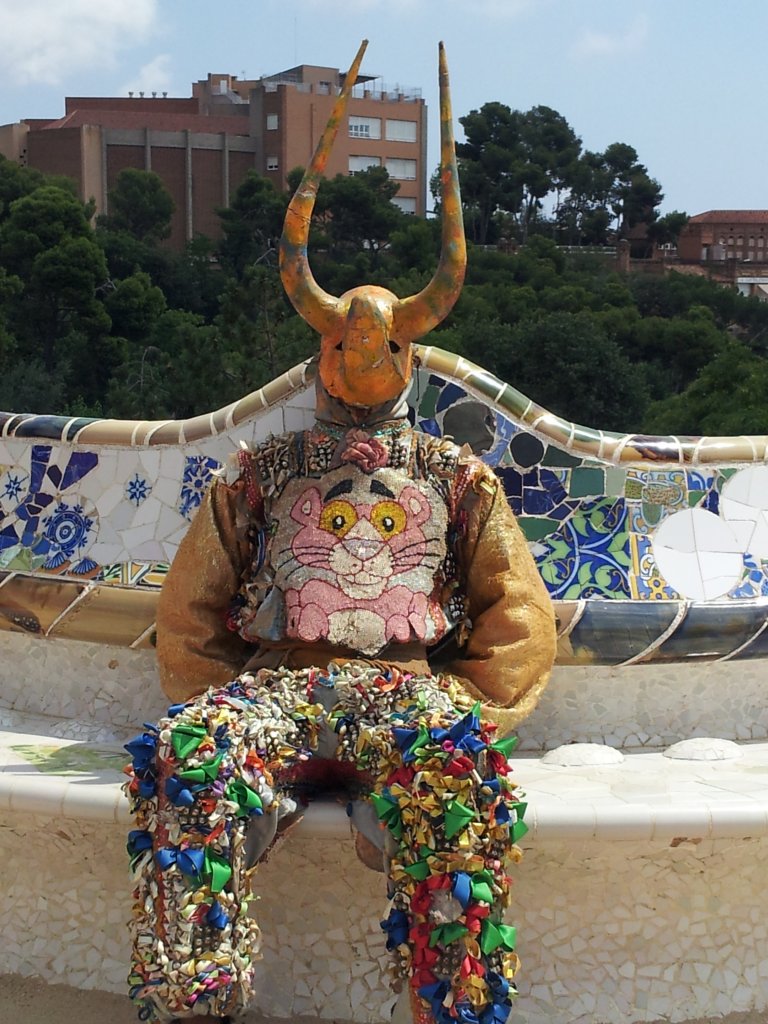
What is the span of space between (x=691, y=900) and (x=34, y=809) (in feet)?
5.39

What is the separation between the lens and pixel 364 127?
59.0 m

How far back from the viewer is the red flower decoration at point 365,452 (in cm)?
410

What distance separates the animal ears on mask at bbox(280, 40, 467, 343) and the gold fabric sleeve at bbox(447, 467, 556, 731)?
0.45m

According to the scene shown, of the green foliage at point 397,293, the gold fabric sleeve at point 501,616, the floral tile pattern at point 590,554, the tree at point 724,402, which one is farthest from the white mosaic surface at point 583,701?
the tree at point 724,402

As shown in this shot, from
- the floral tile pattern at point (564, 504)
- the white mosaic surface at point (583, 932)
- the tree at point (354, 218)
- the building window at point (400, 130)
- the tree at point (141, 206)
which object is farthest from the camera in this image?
the building window at point (400, 130)

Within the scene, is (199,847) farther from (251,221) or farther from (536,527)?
(251,221)

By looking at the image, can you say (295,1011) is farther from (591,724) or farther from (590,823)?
(591,724)

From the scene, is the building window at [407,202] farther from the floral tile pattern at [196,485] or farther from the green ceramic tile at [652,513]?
the green ceramic tile at [652,513]

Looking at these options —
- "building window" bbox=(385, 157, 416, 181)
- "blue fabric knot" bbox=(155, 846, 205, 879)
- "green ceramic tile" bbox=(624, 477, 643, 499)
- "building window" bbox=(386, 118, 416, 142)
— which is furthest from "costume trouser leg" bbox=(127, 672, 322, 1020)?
"building window" bbox=(386, 118, 416, 142)

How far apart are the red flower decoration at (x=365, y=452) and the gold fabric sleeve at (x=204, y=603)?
0.34 metres

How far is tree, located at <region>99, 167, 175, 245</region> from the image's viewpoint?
49625 mm

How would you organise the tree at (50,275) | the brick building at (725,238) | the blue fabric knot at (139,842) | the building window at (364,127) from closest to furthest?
the blue fabric knot at (139,842) → the tree at (50,275) → the brick building at (725,238) → the building window at (364,127)

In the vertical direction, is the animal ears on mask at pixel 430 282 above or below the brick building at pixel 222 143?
below

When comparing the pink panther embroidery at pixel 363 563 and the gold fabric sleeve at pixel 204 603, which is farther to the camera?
the gold fabric sleeve at pixel 204 603
